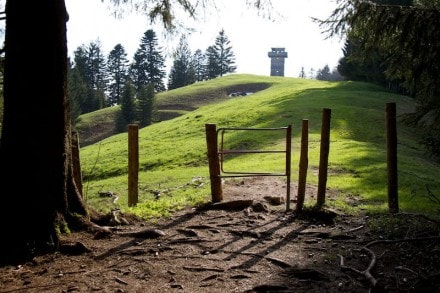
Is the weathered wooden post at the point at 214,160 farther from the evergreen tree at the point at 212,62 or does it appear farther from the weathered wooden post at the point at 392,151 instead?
the evergreen tree at the point at 212,62

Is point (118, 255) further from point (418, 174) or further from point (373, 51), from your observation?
point (418, 174)

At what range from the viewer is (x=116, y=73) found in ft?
341

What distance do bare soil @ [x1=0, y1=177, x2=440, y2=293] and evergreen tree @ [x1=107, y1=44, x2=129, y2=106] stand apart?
328 ft

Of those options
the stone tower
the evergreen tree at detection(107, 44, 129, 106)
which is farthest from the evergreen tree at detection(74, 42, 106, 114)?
the stone tower

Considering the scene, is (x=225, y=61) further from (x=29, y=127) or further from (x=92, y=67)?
(x=29, y=127)

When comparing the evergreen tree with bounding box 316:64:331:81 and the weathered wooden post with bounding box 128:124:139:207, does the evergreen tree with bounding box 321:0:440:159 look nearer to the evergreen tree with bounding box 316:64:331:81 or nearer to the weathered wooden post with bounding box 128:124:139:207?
the weathered wooden post with bounding box 128:124:139:207

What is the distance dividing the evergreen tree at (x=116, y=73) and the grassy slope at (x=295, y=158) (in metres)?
66.4

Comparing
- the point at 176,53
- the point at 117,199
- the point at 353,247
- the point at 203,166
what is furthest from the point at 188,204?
the point at 203,166

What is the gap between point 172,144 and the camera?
27656mm

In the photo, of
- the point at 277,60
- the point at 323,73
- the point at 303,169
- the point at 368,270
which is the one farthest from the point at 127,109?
the point at 323,73

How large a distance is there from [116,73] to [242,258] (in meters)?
103

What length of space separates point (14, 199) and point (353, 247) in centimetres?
448

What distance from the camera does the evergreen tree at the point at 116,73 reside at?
103562mm

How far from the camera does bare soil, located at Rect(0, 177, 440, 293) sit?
15.0 ft
